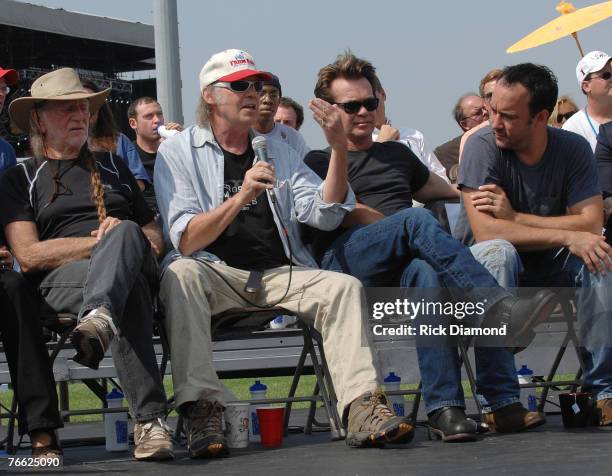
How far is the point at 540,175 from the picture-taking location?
6.02 metres

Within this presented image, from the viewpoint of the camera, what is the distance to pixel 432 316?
5.43 m

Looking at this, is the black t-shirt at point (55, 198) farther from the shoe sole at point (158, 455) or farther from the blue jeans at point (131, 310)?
the shoe sole at point (158, 455)

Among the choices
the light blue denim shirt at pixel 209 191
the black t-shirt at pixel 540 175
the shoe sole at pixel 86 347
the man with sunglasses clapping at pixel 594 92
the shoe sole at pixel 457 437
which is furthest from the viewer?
the man with sunglasses clapping at pixel 594 92

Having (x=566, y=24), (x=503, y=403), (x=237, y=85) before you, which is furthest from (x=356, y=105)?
(x=566, y=24)

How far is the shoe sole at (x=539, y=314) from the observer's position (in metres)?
5.35

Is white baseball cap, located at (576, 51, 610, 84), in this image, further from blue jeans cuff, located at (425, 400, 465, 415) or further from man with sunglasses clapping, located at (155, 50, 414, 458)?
blue jeans cuff, located at (425, 400, 465, 415)

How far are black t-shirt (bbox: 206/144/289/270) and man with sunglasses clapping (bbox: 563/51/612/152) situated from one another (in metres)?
2.70

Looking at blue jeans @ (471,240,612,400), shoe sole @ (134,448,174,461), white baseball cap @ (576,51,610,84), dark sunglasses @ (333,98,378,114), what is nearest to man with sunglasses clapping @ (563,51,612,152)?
white baseball cap @ (576,51,610,84)

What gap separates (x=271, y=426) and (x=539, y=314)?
1.33 m

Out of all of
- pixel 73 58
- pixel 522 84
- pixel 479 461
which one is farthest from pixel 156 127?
pixel 73 58

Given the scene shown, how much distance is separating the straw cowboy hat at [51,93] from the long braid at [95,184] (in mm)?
274

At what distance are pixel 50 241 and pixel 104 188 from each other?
0.42 m

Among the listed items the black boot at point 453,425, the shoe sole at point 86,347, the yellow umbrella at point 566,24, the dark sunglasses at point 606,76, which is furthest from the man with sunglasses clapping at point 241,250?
the yellow umbrella at point 566,24

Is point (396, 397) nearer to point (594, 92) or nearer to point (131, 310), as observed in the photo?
point (131, 310)
